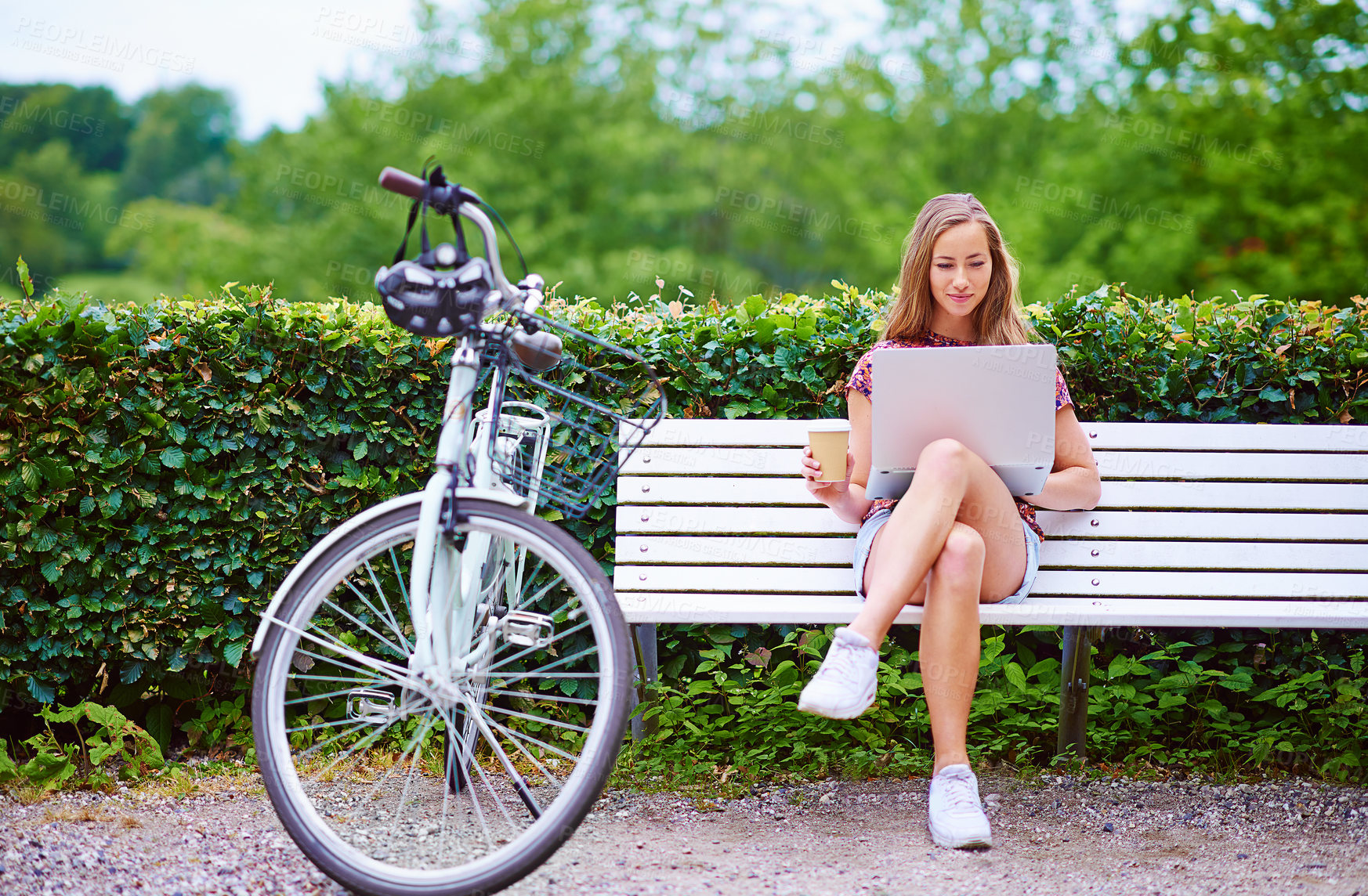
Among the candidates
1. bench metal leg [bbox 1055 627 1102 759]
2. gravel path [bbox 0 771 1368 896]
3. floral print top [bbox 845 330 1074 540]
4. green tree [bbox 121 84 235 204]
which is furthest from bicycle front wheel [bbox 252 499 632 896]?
green tree [bbox 121 84 235 204]

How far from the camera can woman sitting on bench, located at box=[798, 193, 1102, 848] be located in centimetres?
216

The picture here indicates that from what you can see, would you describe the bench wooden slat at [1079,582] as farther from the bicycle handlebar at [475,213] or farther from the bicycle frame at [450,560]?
the bicycle handlebar at [475,213]

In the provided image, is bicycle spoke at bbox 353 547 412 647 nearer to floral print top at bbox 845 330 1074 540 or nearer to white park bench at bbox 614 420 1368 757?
white park bench at bbox 614 420 1368 757

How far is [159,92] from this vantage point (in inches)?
1624

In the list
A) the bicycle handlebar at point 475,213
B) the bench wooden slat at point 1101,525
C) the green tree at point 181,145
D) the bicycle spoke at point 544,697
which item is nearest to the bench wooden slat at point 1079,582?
the bench wooden slat at point 1101,525

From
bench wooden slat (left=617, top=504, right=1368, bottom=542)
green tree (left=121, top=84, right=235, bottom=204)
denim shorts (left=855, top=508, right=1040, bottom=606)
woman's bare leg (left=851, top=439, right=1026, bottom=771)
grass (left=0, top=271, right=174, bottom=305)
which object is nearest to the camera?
woman's bare leg (left=851, top=439, right=1026, bottom=771)

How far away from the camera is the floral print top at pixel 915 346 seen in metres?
2.62

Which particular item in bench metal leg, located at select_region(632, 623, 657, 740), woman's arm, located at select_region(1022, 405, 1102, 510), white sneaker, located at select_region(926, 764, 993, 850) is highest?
woman's arm, located at select_region(1022, 405, 1102, 510)

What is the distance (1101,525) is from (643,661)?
1274 millimetres

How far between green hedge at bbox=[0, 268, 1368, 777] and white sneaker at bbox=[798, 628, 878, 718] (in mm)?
794

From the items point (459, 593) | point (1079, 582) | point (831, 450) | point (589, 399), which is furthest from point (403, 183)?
point (1079, 582)

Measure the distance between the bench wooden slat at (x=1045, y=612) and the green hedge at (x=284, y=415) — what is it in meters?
0.36

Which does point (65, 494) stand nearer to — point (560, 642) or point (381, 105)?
point (560, 642)

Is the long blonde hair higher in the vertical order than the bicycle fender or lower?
higher
